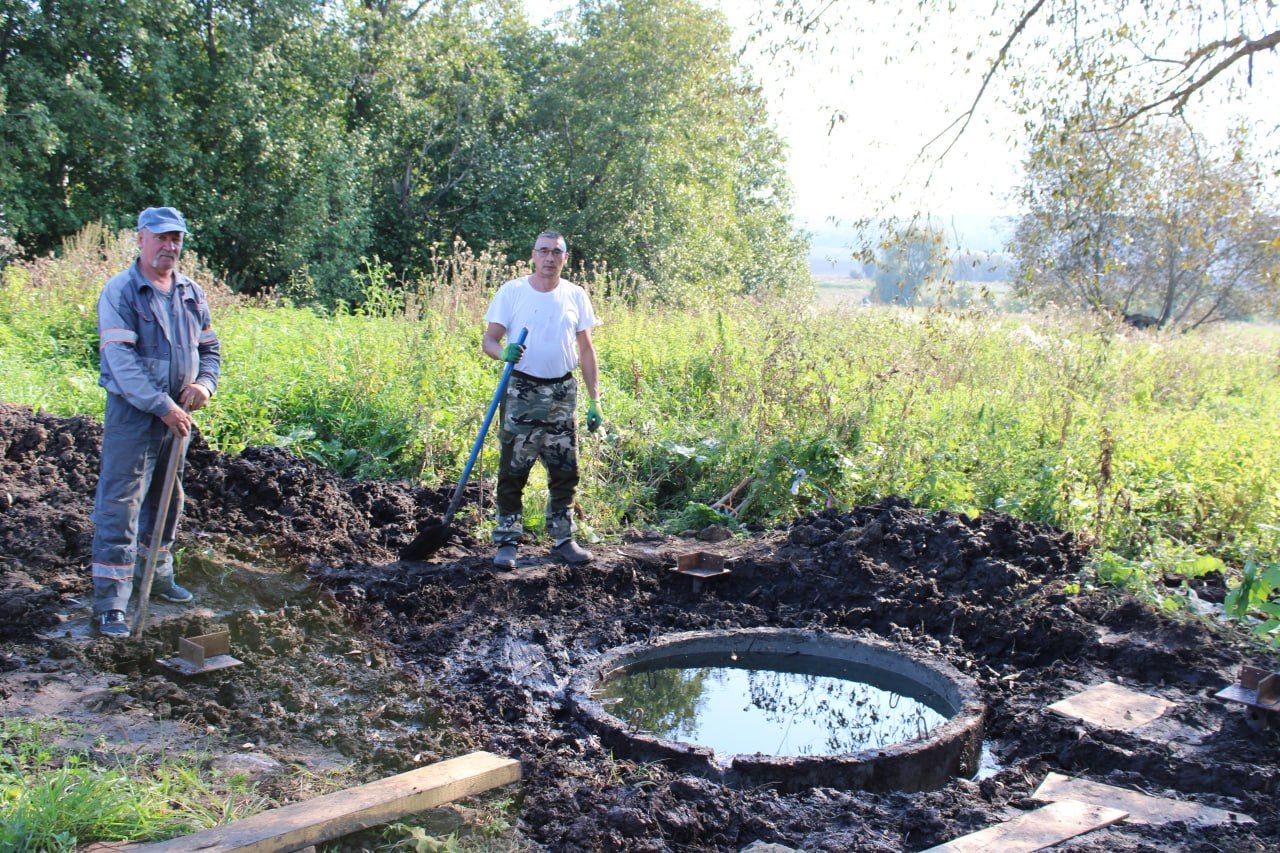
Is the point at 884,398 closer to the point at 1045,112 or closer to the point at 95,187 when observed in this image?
the point at 1045,112

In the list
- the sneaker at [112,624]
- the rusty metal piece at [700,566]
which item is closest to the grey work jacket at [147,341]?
the sneaker at [112,624]

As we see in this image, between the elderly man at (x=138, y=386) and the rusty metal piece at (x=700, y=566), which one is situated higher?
the elderly man at (x=138, y=386)

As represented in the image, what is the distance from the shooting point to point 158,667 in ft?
14.8

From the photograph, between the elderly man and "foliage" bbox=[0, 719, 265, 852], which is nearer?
"foliage" bbox=[0, 719, 265, 852]

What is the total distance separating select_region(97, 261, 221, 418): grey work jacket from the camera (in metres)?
4.59

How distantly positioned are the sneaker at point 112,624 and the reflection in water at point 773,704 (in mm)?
2229

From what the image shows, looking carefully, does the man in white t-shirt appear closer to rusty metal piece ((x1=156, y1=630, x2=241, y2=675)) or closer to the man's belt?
the man's belt

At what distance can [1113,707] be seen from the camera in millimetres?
4562

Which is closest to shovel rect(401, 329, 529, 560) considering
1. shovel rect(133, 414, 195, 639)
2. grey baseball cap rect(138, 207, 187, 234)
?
shovel rect(133, 414, 195, 639)

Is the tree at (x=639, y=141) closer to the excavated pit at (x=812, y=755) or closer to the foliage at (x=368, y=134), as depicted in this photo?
the foliage at (x=368, y=134)

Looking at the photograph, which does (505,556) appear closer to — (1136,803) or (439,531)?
(439,531)

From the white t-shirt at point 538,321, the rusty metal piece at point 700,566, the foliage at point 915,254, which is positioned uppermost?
the foliage at point 915,254

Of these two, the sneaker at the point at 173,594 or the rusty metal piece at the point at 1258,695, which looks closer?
the rusty metal piece at the point at 1258,695

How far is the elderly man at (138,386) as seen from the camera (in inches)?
181
